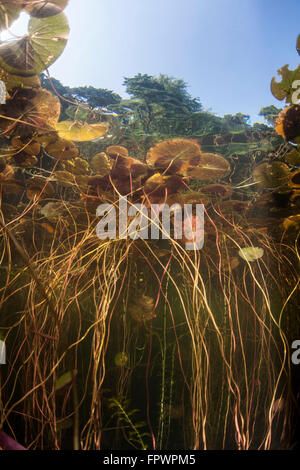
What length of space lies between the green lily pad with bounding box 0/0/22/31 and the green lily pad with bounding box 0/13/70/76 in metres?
0.03

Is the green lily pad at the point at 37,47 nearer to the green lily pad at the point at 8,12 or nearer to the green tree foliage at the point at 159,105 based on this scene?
the green lily pad at the point at 8,12

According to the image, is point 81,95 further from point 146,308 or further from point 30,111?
point 146,308

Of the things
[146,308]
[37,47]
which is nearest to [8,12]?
[37,47]

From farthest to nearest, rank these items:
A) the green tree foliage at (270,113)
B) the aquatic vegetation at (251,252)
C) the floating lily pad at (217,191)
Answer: the aquatic vegetation at (251,252) < the floating lily pad at (217,191) < the green tree foliage at (270,113)

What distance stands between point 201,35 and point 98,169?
36cm

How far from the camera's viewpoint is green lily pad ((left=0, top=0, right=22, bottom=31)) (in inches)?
16.3

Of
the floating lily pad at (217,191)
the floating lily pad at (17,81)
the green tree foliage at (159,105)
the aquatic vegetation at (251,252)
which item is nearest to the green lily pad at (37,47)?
the floating lily pad at (17,81)

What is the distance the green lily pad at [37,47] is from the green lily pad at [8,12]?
0.03m

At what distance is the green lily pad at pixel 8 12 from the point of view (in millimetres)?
415

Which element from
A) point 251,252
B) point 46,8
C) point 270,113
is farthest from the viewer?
point 251,252

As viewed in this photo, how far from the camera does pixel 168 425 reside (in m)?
0.79

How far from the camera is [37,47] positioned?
44 centimetres

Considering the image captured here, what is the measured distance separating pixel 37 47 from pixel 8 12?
67 mm
